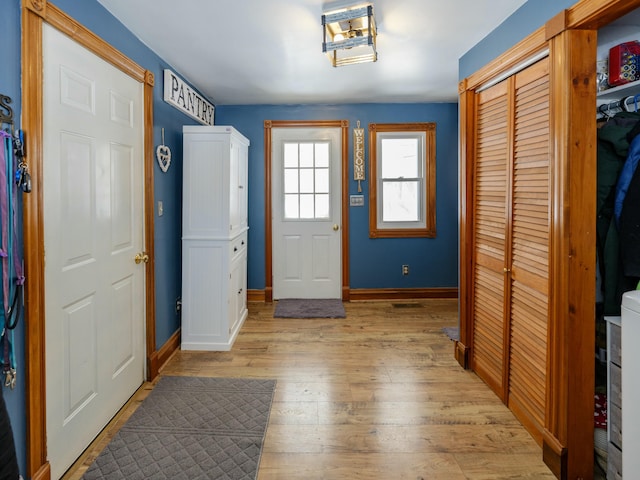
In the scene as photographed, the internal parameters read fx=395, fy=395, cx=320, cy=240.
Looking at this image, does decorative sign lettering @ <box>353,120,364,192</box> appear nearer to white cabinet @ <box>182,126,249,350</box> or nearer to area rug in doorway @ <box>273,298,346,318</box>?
area rug in doorway @ <box>273,298,346,318</box>

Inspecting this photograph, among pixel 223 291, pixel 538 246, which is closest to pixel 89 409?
pixel 223 291

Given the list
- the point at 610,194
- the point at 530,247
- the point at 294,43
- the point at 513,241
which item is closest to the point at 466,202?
the point at 513,241

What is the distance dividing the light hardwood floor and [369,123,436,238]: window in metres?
1.36

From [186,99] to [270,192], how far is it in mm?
1564

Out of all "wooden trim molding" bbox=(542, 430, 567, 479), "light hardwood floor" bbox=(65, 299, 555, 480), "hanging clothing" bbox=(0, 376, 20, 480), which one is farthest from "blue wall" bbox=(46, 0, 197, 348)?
"wooden trim molding" bbox=(542, 430, 567, 479)

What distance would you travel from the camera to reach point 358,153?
186 inches

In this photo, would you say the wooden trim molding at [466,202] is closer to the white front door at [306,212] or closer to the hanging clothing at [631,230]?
the hanging clothing at [631,230]

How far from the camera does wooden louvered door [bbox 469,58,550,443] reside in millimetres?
2012

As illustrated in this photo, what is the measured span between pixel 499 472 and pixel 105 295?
2.22 meters

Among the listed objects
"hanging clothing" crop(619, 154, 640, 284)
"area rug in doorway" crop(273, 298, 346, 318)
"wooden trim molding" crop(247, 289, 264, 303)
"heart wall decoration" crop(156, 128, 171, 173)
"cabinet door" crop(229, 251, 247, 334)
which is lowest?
"area rug in doorway" crop(273, 298, 346, 318)

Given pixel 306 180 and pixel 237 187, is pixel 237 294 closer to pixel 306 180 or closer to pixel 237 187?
pixel 237 187

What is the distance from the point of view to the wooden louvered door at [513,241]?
6.60ft

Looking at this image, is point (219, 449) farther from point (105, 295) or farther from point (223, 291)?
point (223, 291)

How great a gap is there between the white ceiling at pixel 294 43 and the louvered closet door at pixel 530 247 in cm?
62
